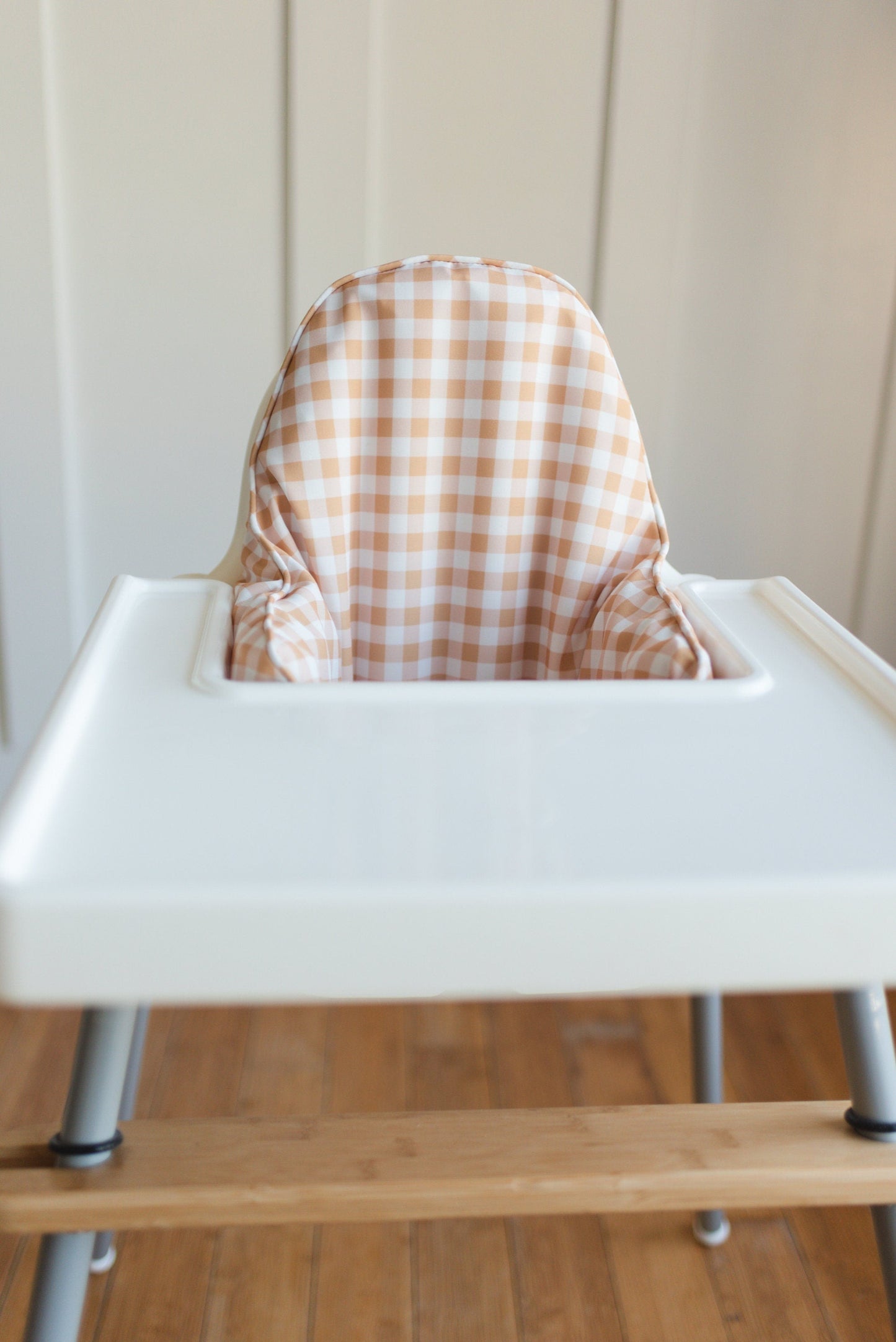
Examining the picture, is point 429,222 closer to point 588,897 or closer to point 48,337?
point 48,337

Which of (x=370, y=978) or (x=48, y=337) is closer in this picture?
(x=370, y=978)

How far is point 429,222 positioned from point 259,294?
0.27 m

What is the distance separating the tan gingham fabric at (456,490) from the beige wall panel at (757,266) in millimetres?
875

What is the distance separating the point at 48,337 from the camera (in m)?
1.64

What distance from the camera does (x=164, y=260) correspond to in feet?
5.33

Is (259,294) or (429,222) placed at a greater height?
(429,222)

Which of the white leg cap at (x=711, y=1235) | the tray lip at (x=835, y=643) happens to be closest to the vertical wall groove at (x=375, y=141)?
the tray lip at (x=835, y=643)

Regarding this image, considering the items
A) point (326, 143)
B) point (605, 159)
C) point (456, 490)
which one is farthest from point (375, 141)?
point (456, 490)

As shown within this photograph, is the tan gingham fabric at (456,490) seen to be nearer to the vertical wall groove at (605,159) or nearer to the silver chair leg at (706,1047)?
the silver chair leg at (706,1047)

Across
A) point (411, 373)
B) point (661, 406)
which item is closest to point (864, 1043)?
point (411, 373)

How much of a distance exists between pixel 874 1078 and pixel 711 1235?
1.79 ft

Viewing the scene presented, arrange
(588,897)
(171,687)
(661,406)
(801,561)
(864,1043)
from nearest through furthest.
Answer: (588,897) → (171,687) → (864,1043) → (661,406) → (801,561)

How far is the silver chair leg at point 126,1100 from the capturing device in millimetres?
1097

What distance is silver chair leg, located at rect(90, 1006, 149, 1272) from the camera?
1097 mm
